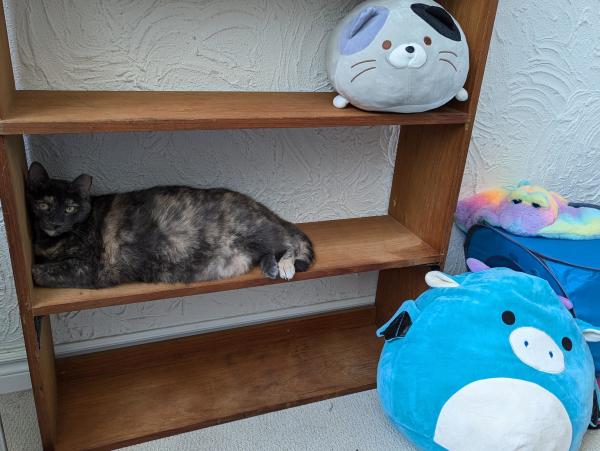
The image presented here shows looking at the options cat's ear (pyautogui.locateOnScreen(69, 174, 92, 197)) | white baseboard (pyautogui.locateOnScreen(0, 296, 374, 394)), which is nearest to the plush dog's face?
cat's ear (pyautogui.locateOnScreen(69, 174, 92, 197))

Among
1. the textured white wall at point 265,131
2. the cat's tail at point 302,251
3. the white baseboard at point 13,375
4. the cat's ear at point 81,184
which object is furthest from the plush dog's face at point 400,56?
the white baseboard at point 13,375

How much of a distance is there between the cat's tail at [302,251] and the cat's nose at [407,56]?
0.49 metres

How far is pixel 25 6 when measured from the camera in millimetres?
1008

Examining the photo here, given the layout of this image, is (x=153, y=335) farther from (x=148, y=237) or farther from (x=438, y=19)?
(x=438, y=19)

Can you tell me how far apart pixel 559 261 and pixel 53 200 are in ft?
4.11

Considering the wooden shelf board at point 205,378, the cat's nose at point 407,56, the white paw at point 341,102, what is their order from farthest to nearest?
1. the wooden shelf board at point 205,378
2. the white paw at point 341,102
3. the cat's nose at point 407,56

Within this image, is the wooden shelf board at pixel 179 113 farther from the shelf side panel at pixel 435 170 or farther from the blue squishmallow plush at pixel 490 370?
the blue squishmallow plush at pixel 490 370

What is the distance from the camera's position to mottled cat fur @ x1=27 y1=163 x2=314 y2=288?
3.43ft

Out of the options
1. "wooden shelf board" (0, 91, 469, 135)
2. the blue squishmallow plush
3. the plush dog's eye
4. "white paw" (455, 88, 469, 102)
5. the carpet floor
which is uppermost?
"white paw" (455, 88, 469, 102)

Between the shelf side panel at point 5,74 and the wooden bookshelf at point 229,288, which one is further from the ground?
the shelf side panel at point 5,74

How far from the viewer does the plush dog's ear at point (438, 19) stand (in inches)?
41.1

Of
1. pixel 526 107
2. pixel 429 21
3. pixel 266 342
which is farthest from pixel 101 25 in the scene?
pixel 526 107

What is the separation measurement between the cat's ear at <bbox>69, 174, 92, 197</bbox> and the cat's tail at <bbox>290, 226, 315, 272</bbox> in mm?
502

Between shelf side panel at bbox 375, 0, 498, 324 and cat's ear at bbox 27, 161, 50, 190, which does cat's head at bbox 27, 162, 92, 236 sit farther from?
shelf side panel at bbox 375, 0, 498, 324
